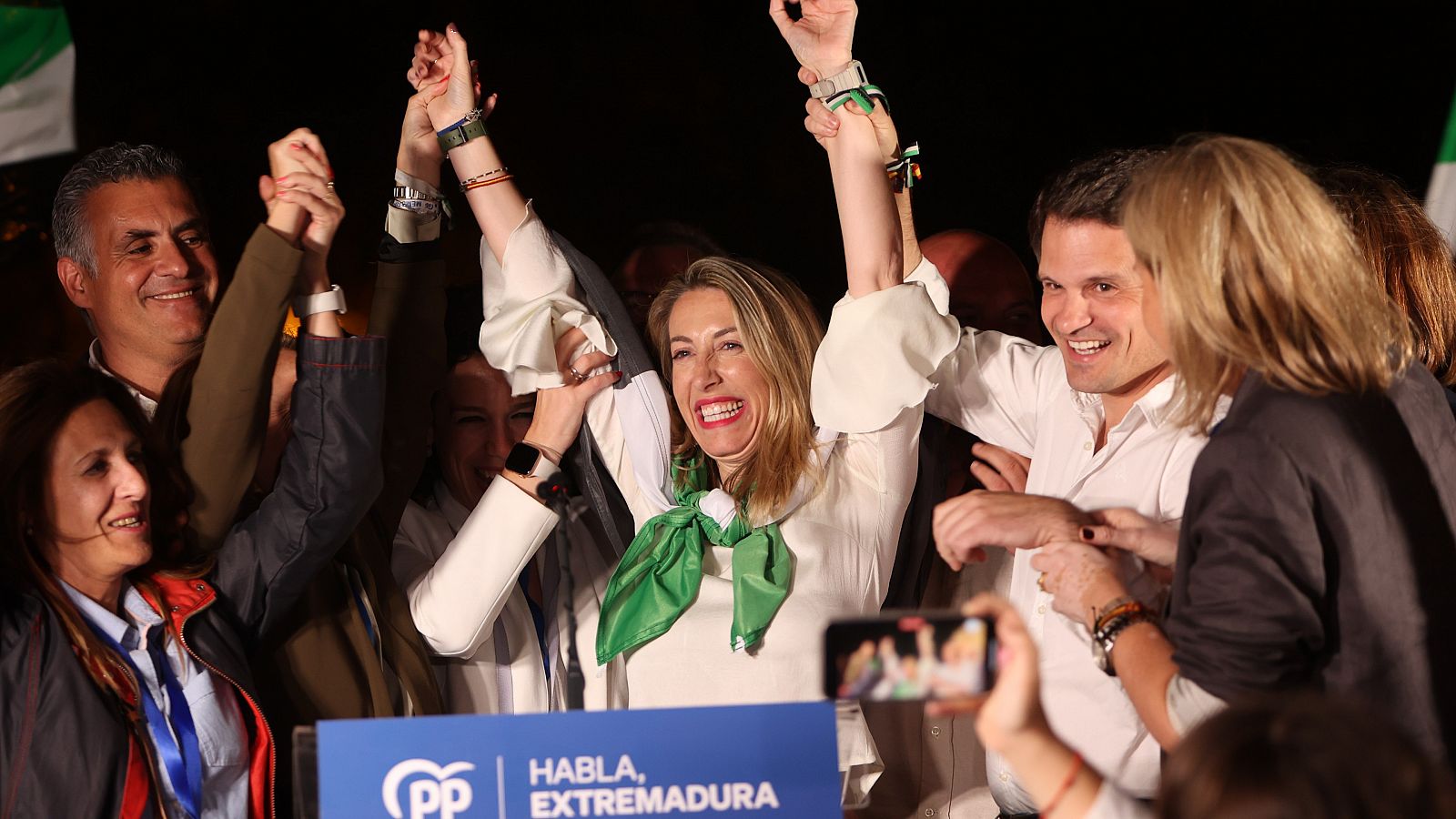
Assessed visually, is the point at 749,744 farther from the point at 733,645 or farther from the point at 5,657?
the point at 5,657

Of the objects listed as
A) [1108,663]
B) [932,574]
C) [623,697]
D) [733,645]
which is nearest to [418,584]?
[623,697]

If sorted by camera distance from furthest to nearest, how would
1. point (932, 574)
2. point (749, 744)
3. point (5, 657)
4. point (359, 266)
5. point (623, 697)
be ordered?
point (359, 266)
point (932, 574)
point (623, 697)
point (5, 657)
point (749, 744)

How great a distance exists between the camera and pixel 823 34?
237cm

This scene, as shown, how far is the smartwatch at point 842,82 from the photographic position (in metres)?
2.33

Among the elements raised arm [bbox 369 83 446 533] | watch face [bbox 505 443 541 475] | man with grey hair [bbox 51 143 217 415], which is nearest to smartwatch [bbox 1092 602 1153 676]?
watch face [bbox 505 443 541 475]

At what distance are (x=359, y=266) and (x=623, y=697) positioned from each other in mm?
2577

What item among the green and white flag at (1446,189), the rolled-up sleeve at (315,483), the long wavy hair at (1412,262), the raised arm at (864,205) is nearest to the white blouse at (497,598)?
the rolled-up sleeve at (315,483)

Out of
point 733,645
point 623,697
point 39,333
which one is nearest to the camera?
point 733,645

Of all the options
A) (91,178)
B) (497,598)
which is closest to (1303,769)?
(497,598)

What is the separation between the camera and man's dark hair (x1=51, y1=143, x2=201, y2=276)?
2516 mm

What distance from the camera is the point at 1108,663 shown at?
1.66 metres

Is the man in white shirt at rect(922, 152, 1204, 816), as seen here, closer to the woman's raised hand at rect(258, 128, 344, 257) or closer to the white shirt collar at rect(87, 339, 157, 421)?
the woman's raised hand at rect(258, 128, 344, 257)

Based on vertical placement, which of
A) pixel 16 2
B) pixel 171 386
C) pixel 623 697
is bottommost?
pixel 623 697

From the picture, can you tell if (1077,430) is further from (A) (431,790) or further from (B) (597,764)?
(A) (431,790)
